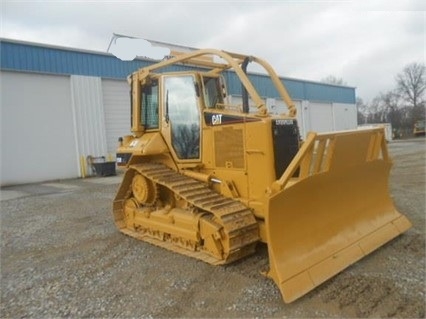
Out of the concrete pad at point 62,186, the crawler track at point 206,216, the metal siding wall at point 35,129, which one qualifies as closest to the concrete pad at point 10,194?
the concrete pad at point 62,186

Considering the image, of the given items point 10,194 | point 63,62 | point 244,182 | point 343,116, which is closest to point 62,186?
point 10,194

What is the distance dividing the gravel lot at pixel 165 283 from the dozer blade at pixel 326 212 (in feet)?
0.59

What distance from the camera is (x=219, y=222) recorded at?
183 inches

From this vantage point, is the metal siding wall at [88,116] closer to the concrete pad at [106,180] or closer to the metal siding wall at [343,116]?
the concrete pad at [106,180]

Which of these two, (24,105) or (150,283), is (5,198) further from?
(150,283)

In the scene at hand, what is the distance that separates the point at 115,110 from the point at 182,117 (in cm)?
1173

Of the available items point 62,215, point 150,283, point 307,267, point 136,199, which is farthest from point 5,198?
point 307,267

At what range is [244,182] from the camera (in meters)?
5.09

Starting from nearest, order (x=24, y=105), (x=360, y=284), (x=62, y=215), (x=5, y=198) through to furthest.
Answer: (x=360, y=284) < (x=62, y=215) < (x=5, y=198) < (x=24, y=105)

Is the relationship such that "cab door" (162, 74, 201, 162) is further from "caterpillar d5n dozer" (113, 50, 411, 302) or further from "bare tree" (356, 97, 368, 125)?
"bare tree" (356, 97, 368, 125)

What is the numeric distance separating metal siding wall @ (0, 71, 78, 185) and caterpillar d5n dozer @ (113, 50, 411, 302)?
9.09 m

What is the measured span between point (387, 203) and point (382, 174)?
441 mm

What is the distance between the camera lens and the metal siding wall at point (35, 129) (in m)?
13.8

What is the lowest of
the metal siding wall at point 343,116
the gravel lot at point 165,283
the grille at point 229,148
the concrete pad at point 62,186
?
the gravel lot at point 165,283
